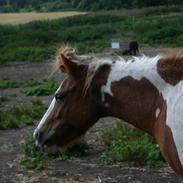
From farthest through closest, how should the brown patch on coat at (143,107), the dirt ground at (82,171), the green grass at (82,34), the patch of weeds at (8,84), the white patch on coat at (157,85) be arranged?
the green grass at (82,34) < the patch of weeds at (8,84) < the dirt ground at (82,171) < the brown patch on coat at (143,107) < the white patch on coat at (157,85)

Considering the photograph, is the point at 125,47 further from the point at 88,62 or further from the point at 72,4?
the point at 72,4

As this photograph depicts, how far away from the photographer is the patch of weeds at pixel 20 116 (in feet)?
36.8

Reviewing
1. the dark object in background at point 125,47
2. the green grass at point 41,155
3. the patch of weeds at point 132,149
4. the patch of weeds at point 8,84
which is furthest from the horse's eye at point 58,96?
the dark object in background at point 125,47

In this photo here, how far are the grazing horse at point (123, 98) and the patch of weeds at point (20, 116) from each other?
6.64 meters

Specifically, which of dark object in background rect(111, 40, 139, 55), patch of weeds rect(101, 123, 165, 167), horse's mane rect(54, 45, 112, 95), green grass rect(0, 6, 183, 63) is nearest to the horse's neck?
horse's mane rect(54, 45, 112, 95)

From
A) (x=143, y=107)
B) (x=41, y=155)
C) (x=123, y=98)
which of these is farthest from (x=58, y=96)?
(x=41, y=155)

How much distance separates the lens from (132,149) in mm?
7883

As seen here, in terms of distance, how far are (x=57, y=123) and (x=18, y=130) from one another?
6.51 m

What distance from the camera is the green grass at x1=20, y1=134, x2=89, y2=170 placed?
796 centimetres

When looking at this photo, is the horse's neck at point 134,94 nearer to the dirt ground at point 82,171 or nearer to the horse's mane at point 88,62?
the horse's mane at point 88,62

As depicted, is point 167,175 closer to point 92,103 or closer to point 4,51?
point 92,103

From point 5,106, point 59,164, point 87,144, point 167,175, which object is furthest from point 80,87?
point 5,106

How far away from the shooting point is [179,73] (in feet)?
13.3

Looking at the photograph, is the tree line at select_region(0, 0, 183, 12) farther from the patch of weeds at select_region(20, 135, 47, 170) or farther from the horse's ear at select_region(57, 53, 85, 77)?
the horse's ear at select_region(57, 53, 85, 77)
